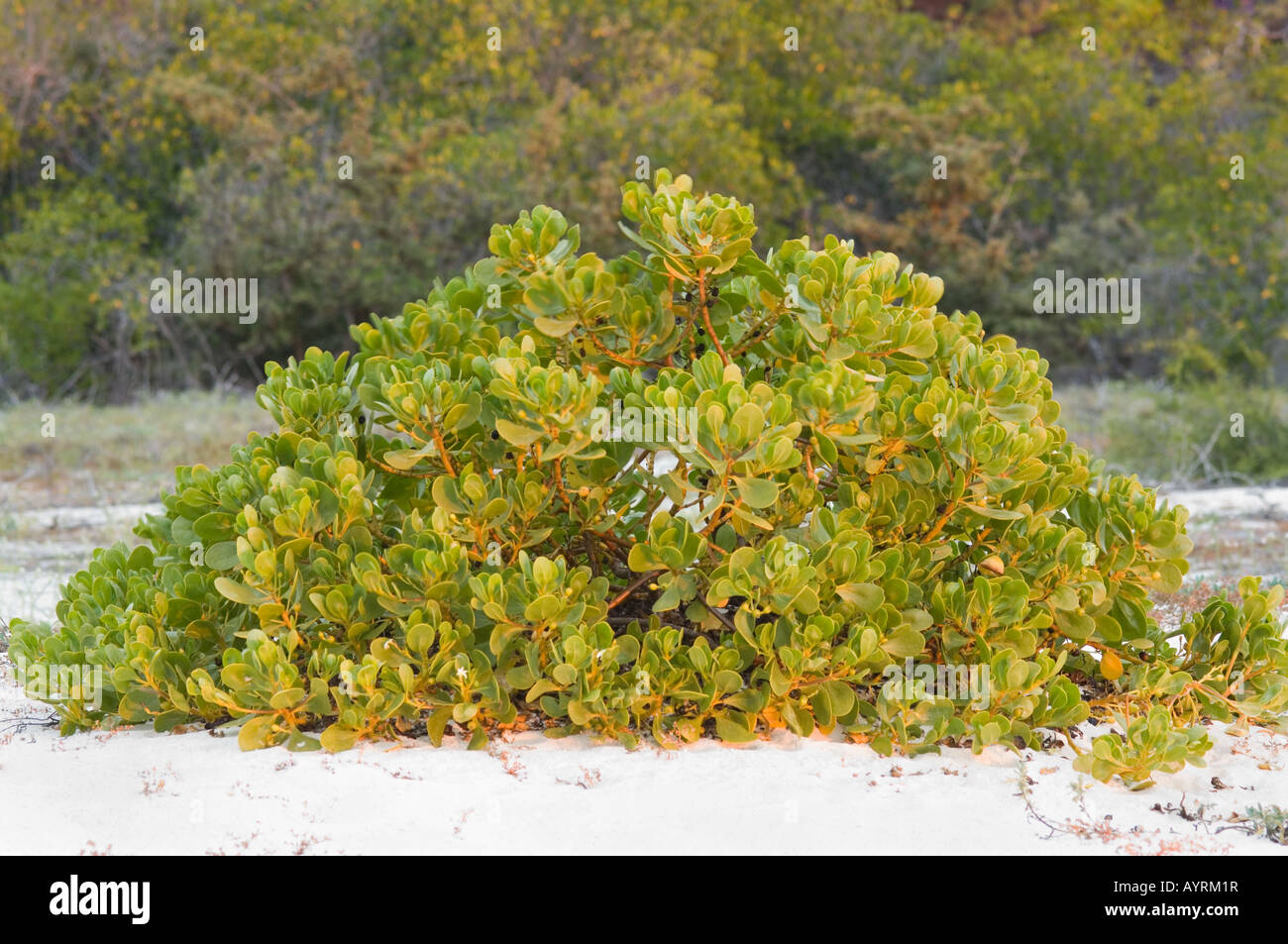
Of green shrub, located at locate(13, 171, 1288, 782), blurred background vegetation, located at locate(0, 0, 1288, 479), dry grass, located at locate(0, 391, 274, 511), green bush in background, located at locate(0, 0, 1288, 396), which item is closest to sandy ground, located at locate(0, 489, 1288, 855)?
green shrub, located at locate(13, 171, 1288, 782)

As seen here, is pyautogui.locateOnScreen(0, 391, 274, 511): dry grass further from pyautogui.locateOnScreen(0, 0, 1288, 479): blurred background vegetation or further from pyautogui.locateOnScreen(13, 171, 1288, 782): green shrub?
pyautogui.locateOnScreen(13, 171, 1288, 782): green shrub

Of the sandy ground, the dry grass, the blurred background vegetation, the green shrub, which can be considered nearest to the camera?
the sandy ground

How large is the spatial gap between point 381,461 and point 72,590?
44.9 inches

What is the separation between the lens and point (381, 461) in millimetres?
3523

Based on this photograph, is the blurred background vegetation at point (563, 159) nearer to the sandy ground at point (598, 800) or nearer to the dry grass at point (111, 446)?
the dry grass at point (111, 446)

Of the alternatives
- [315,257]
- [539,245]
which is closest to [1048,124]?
[315,257]

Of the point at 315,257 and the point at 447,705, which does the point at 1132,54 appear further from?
the point at 447,705

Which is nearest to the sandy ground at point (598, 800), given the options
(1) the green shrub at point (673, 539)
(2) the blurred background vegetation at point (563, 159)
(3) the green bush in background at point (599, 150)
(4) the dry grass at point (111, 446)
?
(1) the green shrub at point (673, 539)

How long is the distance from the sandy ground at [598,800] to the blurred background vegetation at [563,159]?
11.4 m

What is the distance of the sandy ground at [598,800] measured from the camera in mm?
2814

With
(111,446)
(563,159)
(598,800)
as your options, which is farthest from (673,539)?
(563,159)

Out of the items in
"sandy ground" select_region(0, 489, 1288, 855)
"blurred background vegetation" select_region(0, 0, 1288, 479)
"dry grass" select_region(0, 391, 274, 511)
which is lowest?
"sandy ground" select_region(0, 489, 1288, 855)

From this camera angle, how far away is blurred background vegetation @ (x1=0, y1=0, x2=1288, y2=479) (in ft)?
51.3

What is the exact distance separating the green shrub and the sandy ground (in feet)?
0.34
